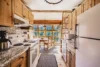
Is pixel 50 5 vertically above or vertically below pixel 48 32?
above

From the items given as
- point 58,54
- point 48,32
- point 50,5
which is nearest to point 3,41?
point 50,5

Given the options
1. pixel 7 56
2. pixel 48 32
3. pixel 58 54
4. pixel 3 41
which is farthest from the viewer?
pixel 48 32

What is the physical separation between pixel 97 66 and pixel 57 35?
9.52 meters

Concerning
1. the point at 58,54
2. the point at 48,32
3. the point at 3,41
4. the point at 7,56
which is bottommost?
the point at 58,54

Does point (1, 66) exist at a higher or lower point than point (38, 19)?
lower

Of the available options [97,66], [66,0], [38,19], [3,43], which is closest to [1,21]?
[3,43]

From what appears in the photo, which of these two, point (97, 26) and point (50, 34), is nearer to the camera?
point (97, 26)

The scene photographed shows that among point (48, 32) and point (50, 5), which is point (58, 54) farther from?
point (48, 32)

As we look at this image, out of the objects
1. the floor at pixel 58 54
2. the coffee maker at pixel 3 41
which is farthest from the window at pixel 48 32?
the coffee maker at pixel 3 41

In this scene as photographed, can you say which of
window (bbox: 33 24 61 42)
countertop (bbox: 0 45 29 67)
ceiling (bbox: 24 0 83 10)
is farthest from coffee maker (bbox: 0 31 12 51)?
window (bbox: 33 24 61 42)

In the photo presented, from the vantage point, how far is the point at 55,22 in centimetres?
852

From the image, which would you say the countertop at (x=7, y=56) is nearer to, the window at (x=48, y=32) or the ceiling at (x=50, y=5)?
the ceiling at (x=50, y=5)

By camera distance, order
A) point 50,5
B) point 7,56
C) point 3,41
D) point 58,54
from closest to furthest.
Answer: point 7,56
point 3,41
point 50,5
point 58,54

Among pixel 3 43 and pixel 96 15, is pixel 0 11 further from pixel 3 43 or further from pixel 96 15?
pixel 96 15
